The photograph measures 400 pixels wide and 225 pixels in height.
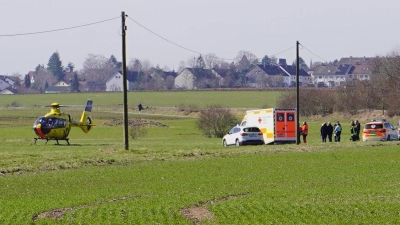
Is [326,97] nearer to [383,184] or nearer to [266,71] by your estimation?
[383,184]

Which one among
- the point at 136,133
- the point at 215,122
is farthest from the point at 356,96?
the point at 136,133

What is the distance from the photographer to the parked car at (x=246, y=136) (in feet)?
165

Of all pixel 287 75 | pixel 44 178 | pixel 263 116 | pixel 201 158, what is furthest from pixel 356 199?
pixel 287 75

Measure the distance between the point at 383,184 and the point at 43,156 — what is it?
1925 centimetres

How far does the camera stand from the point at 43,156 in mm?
38406

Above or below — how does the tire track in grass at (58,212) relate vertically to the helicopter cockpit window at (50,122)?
below

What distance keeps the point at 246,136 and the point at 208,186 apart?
2603 cm

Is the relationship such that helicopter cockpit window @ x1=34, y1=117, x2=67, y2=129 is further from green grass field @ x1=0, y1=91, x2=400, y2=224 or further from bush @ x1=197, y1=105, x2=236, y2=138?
bush @ x1=197, y1=105, x2=236, y2=138

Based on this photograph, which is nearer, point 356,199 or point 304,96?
point 356,199

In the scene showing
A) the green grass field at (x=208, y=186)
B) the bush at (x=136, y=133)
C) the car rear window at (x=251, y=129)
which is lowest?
the bush at (x=136, y=133)

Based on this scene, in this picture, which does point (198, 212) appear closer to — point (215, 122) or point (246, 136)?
point (246, 136)

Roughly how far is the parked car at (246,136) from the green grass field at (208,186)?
6171 millimetres

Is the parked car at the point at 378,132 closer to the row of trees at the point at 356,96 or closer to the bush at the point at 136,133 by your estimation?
the bush at the point at 136,133

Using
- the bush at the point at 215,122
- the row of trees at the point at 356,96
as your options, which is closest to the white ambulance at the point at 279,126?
the bush at the point at 215,122
